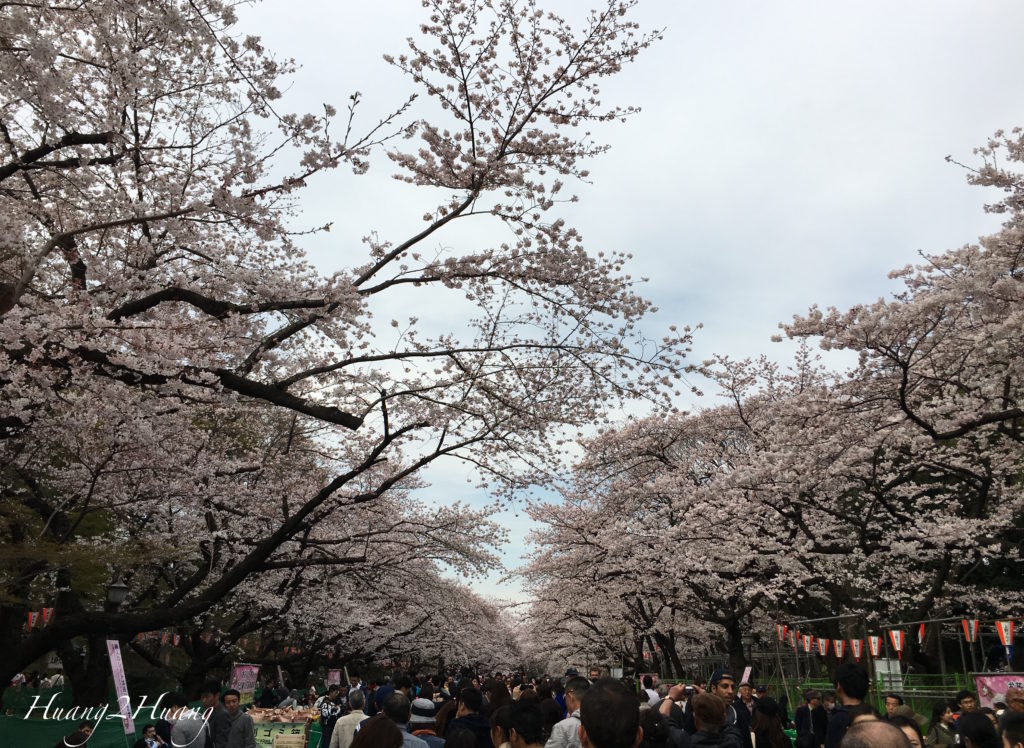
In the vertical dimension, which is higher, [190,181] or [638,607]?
[190,181]

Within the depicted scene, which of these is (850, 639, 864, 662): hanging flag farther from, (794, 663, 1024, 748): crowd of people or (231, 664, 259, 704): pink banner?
(231, 664, 259, 704): pink banner

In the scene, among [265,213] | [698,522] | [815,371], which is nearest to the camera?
[265,213]

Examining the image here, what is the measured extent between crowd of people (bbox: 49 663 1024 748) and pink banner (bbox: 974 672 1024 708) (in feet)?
1.96

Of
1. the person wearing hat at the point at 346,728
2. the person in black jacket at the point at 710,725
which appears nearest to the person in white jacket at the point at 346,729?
the person wearing hat at the point at 346,728

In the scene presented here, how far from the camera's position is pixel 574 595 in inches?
1195

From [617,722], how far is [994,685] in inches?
292

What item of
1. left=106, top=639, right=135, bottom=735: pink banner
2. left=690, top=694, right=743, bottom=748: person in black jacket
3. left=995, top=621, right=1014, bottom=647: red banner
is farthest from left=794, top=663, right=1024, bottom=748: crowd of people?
left=106, top=639, right=135, bottom=735: pink banner

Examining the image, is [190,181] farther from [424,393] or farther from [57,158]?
[424,393]

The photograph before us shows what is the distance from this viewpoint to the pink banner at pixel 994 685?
309 inches

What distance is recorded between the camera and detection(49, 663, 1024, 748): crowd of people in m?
2.76

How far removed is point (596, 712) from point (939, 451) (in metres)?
16.9

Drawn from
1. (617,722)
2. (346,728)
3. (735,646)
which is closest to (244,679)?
(346,728)

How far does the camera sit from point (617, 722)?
8.93ft

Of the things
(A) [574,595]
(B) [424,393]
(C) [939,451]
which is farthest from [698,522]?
(A) [574,595]
